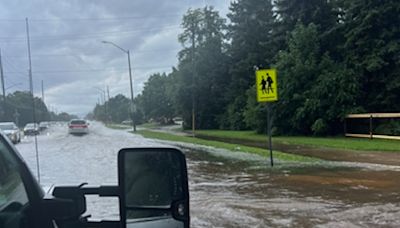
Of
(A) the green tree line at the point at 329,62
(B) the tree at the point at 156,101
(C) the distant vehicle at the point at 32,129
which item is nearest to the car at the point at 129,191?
(C) the distant vehicle at the point at 32,129

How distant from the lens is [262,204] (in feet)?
33.3

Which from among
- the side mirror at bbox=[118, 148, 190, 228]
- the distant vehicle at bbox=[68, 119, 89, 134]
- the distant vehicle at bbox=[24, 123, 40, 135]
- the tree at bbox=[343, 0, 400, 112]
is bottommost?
the distant vehicle at bbox=[68, 119, 89, 134]

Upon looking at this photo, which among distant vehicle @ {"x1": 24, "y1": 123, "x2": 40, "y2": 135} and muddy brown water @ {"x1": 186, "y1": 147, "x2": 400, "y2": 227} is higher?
distant vehicle @ {"x1": 24, "y1": 123, "x2": 40, "y2": 135}

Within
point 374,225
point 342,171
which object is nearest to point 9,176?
point 374,225

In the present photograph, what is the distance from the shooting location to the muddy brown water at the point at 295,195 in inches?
341

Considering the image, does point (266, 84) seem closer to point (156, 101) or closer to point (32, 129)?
point (32, 129)

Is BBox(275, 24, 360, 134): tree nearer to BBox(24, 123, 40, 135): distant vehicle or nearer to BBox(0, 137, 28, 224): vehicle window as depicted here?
BBox(24, 123, 40, 135): distant vehicle

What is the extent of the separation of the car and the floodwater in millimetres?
3203

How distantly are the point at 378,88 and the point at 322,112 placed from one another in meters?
4.13

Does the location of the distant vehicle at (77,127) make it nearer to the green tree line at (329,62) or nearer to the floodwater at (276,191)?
the green tree line at (329,62)

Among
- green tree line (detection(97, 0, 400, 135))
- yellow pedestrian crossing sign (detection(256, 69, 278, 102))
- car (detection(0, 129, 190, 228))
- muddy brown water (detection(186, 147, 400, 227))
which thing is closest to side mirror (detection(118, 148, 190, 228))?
car (detection(0, 129, 190, 228))

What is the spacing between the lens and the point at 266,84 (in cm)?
1598

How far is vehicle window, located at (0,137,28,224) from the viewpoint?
1567mm

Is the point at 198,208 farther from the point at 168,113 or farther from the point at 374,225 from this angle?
the point at 168,113
